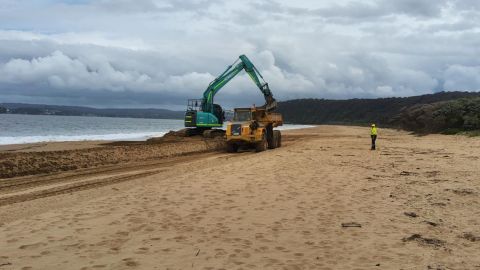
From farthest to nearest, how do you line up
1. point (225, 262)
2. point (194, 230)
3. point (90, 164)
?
1. point (90, 164)
2. point (194, 230)
3. point (225, 262)

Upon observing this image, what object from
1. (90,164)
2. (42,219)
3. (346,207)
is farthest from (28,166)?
(346,207)

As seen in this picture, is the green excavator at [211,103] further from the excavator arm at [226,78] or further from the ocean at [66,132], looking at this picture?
the ocean at [66,132]

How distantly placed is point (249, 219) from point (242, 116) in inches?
661

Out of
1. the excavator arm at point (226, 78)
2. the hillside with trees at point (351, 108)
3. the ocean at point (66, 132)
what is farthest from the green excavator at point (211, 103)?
the hillside with trees at point (351, 108)

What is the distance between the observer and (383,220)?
814 cm

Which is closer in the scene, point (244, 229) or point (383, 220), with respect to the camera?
point (244, 229)

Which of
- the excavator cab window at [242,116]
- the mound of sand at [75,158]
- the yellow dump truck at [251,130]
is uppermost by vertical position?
the excavator cab window at [242,116]

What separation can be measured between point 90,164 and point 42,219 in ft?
37.2

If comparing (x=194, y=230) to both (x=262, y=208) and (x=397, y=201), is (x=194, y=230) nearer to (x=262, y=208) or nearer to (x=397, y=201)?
(x=262, y=208)

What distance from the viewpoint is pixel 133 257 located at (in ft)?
20.2

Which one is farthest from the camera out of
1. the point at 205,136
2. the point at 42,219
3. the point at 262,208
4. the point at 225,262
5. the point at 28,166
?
the point at 205,136

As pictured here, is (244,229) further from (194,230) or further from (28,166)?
(28,166)

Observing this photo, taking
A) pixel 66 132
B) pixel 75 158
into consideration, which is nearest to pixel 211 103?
pixel 75 158

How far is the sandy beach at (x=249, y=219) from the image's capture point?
6125 mm
